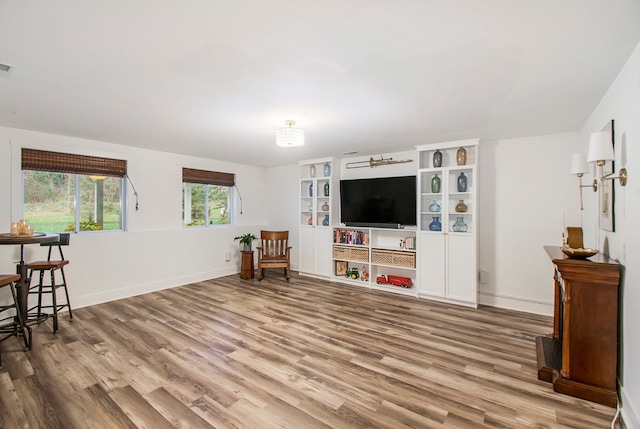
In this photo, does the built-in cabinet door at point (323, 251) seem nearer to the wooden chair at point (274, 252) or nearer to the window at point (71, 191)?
the wooden chair at point (274, 252)

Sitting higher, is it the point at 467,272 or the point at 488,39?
the point at 488,39

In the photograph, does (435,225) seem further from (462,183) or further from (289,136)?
(289,136)

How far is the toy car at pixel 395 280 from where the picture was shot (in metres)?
4.81

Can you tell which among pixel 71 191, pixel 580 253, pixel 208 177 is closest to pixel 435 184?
pixel 580 253

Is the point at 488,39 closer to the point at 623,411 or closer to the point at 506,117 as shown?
the point at 506,117

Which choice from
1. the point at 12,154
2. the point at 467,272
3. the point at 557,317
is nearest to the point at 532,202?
the point at 467,272

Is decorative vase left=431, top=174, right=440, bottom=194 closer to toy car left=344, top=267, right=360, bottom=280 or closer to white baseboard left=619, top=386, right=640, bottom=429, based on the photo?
toy car left=344, top=267, right=360, bottom=280

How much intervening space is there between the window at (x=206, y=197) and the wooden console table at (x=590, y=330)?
210 inches

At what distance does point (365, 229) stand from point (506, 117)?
2802mm

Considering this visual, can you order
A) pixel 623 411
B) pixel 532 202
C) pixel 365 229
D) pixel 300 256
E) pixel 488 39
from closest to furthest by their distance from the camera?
pixel 488 39 < pixel 623 411 < pixel 532 202 < pixel 365 229 < pixel 300 256

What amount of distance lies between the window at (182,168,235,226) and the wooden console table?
5323 millimetres

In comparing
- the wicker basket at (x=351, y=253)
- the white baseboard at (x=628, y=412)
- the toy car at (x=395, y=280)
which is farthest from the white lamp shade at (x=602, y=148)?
the wicker basket at (x=351, y=253)

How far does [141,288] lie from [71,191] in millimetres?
1703

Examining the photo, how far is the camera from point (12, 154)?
3.61 meters
